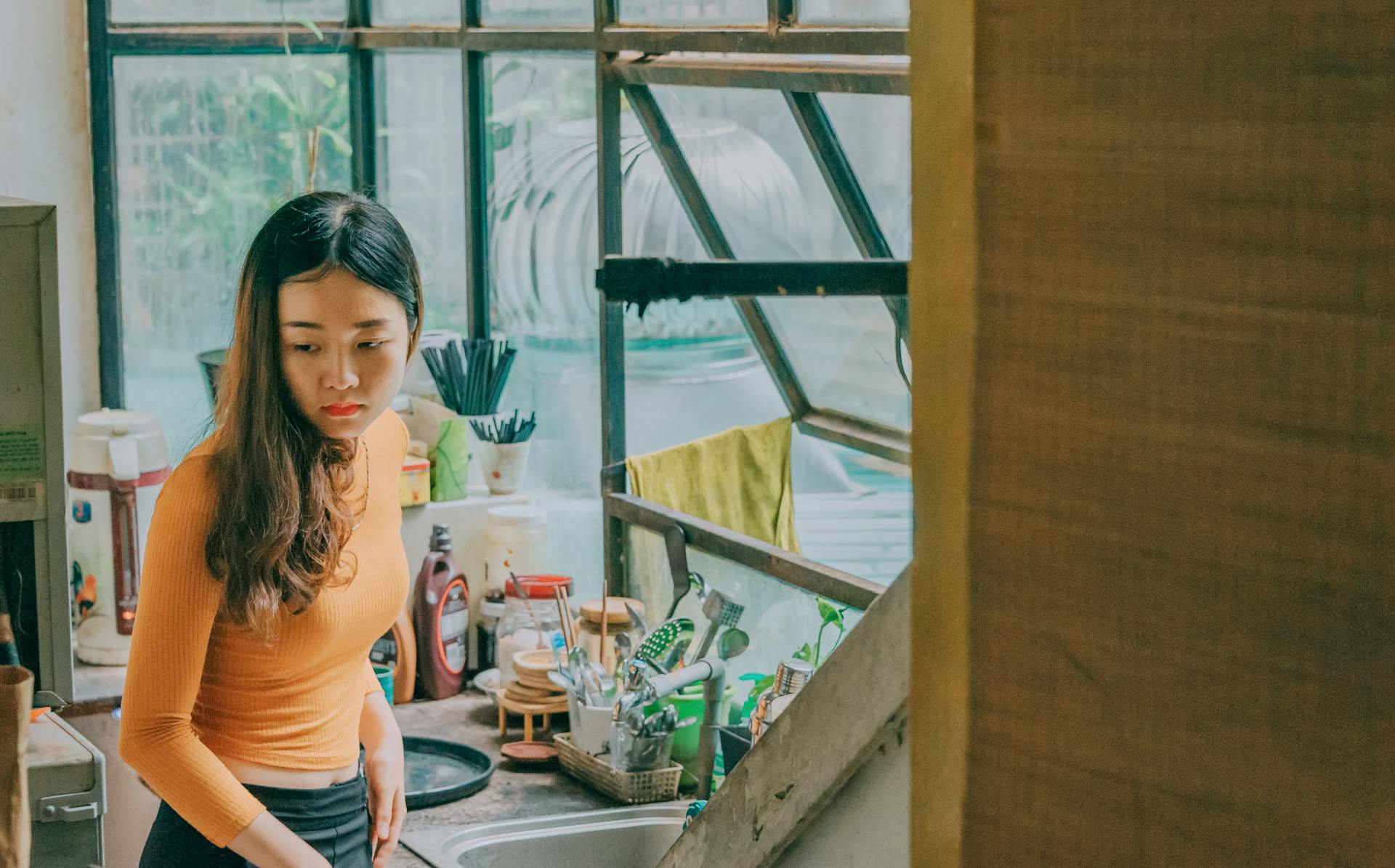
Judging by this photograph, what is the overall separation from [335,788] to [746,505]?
1.36m

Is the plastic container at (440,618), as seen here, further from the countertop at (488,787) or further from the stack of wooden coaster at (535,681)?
the stack of wooden coaster at (535,681)

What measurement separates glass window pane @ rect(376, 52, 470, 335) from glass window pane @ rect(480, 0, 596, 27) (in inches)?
8.4

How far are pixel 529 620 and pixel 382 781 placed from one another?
3.76 ft

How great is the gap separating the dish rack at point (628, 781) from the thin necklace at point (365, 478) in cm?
95

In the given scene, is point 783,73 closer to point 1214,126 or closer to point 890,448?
point 890,448

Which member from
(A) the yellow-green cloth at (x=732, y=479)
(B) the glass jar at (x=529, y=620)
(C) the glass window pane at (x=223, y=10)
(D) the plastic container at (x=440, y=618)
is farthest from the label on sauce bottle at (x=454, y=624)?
(C) the glass window pane at (x=223, y=10)

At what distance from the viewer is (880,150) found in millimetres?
2332

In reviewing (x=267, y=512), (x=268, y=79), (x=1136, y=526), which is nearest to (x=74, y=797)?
(x=267, y=512)

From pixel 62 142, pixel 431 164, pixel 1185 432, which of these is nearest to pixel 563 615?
pixel 431 164

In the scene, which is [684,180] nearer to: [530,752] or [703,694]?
[703,694]

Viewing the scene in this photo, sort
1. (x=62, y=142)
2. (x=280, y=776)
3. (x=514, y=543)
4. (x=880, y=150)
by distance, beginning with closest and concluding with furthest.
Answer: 1. (x=280, y=776)
2. (x=880, y=150)
3. (x=514, y=543)
4. (x=62, y=142)

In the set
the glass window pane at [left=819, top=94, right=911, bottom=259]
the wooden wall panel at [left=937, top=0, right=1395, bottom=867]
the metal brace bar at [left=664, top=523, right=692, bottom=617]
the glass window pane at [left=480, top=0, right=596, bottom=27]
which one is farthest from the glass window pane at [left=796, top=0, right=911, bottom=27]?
the wooden wall panel at [left=937, top=0, right=1395, bottom=867]

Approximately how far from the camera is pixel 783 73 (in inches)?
94.0

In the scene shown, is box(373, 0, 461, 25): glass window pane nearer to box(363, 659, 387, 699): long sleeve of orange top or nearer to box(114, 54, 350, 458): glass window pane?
box(114, 54, 350, 458): glass window pane
